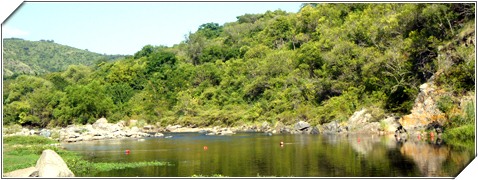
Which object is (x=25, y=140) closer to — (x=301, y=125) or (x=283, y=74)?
(x=301, y=125)

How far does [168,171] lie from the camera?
17.3m

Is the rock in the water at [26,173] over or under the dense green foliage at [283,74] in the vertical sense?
under

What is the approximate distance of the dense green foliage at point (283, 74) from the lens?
98.1ft

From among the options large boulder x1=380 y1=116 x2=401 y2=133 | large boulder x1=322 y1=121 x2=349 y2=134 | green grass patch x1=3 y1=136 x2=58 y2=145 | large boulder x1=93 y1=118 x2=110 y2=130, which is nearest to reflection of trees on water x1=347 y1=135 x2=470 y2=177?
large boulder x1=380 y1=116 x2=401 y2=133

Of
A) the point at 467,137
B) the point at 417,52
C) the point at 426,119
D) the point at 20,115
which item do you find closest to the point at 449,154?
the point at 467,137

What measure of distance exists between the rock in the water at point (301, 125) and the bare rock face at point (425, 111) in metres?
9.47

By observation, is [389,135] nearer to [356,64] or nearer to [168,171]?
[356,64]

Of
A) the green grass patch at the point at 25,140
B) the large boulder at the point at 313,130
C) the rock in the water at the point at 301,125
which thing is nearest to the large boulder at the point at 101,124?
the green grass patch at the point at 25,140

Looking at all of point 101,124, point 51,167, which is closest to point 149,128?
point 101,124

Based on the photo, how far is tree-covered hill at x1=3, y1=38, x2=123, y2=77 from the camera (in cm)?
8956

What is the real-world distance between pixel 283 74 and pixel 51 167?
1333 inches

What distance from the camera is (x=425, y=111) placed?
→ 25.6 m

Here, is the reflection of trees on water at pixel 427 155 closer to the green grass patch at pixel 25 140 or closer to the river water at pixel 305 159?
the river water at pixel 305 159

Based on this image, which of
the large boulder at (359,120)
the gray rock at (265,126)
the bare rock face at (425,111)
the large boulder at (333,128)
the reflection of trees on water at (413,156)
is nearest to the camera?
the reflection of trees on water at (413,156)
